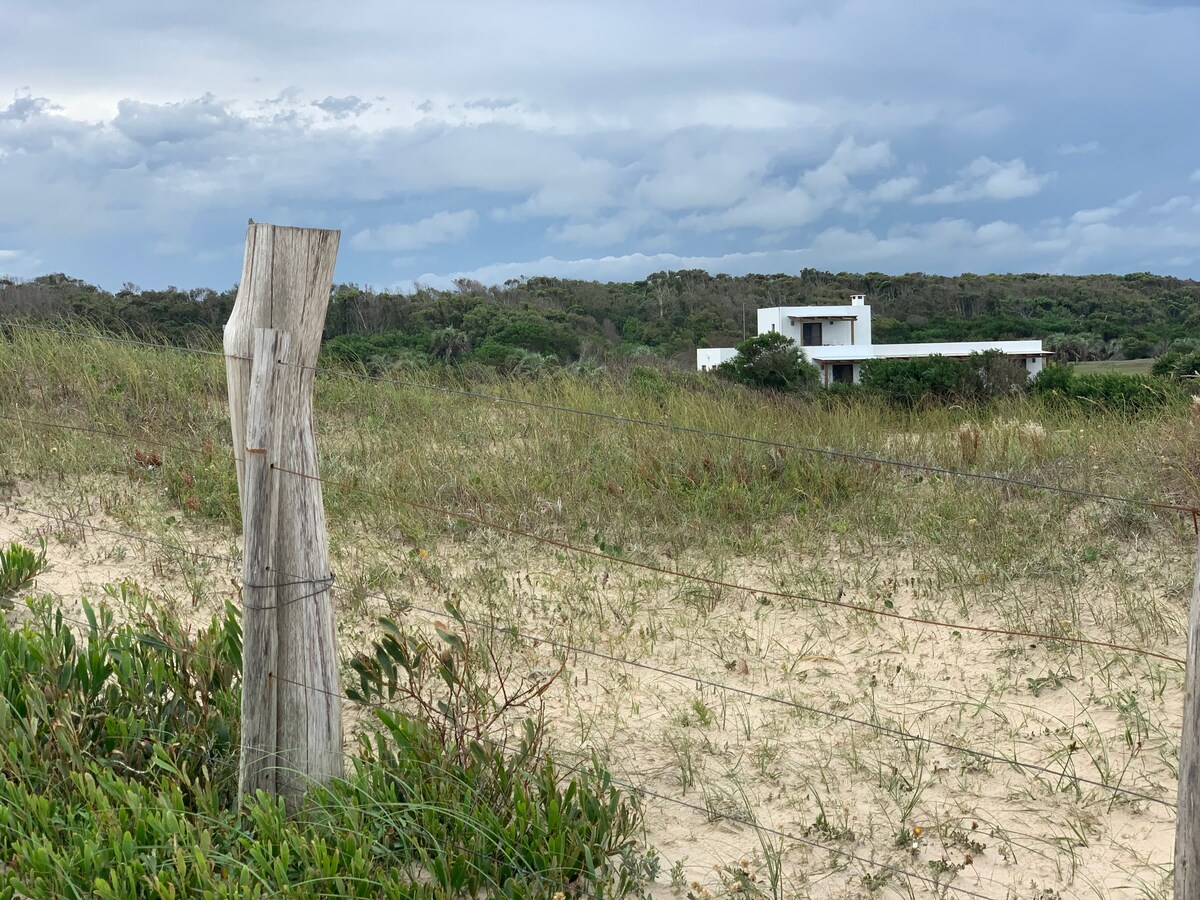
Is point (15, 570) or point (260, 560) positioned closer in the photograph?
point (260, 560)

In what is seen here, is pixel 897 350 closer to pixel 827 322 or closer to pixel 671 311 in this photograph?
pixel 827 322

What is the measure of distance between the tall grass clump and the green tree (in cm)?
2525

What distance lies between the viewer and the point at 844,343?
5150cm

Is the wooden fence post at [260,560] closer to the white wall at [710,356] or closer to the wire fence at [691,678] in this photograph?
the wire fence at [691,678]

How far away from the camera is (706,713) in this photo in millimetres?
4262

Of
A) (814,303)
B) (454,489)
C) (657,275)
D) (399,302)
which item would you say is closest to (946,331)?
(814,303)

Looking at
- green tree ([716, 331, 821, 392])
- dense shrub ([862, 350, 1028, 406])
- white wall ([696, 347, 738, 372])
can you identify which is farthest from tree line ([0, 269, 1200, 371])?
dense shrub ([862, 350, 1028, 406])

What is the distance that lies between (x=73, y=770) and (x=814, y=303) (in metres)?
53.8

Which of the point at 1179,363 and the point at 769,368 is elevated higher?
the point at 769,368

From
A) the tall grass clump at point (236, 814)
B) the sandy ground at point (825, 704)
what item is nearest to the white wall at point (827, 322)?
the sandy ground at point (825, 704)

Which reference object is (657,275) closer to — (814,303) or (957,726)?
(814,303)

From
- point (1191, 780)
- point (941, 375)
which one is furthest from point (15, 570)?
point (941, 375)

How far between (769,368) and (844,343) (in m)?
23.7

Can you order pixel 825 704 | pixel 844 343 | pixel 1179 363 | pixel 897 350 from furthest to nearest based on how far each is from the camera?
1. pixel 844 343
2. pixel 897 350
3. pixel 1179 363
4. pixel 825 704
